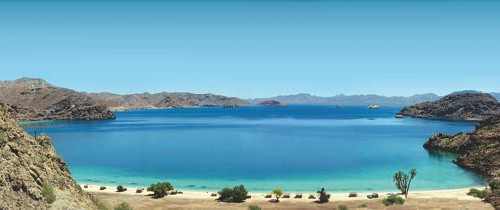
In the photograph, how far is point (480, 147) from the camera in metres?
99.9

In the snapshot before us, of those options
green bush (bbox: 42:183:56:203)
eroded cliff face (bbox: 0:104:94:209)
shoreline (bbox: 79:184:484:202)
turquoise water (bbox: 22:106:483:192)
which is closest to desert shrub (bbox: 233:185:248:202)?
shoreline (bbox: 79:184:484:202)

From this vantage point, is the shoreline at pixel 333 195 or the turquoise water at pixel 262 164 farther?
the turquoise water at pixel 262 164

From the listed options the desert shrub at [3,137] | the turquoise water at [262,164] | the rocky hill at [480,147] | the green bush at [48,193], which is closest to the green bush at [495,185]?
the rocky hill at [480,147]

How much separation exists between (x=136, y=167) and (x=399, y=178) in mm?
57436

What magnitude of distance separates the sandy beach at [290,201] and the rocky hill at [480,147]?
18.1ft

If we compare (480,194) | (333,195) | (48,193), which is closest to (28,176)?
(48,193)

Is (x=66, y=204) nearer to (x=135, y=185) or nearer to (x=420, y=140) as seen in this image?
(x=135, y=185)

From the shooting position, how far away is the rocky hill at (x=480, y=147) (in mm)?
85625

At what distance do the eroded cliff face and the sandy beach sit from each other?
86.3 ft

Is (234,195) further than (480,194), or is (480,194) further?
(234,195)

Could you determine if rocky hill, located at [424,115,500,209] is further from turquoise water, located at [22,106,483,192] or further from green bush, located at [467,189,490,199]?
turquoise water, located at [22,106,483,192]

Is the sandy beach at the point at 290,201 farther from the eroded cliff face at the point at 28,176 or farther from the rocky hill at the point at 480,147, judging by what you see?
the eroded cliff face at the point at 28,176

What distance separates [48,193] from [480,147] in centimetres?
9830

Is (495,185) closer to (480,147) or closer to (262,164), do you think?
(480,147)
